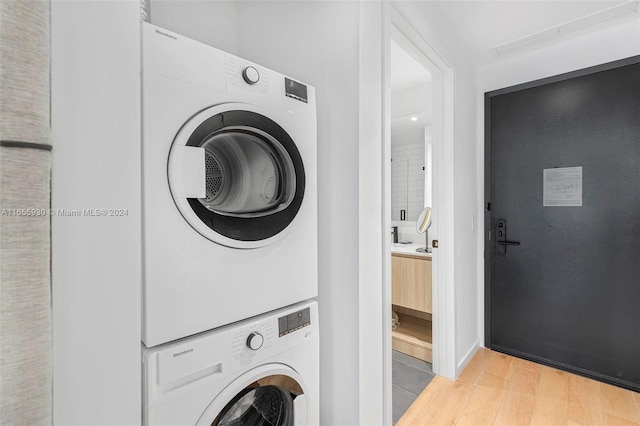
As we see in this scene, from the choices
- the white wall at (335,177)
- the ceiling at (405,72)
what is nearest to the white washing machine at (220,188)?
the white wall at (335,177)

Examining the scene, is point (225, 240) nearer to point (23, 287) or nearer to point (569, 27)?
point (23, 287)

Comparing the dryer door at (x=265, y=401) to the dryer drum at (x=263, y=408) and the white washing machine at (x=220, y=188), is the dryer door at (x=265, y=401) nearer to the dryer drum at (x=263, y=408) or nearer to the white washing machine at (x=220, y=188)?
the dryer drum at (x=263, y=408)

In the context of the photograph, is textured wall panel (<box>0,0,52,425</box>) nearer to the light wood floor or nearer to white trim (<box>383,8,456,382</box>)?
the light wood floor

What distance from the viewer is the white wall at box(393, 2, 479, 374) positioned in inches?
80.0

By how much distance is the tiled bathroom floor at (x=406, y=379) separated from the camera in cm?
185

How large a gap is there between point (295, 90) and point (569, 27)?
2115mm

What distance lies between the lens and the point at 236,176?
109 cm

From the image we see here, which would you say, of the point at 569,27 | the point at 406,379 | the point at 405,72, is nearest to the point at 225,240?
the point at 406,379

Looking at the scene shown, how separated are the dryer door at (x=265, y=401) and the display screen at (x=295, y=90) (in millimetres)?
928

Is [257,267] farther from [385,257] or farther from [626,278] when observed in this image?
[626,278]

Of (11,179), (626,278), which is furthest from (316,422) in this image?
(626,278)

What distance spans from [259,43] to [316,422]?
1643 mm

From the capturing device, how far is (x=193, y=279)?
843 millimetres

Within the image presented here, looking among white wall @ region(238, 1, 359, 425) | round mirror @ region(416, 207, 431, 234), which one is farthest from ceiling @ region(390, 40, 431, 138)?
white wall @ region(238, 1, 359, 425)
